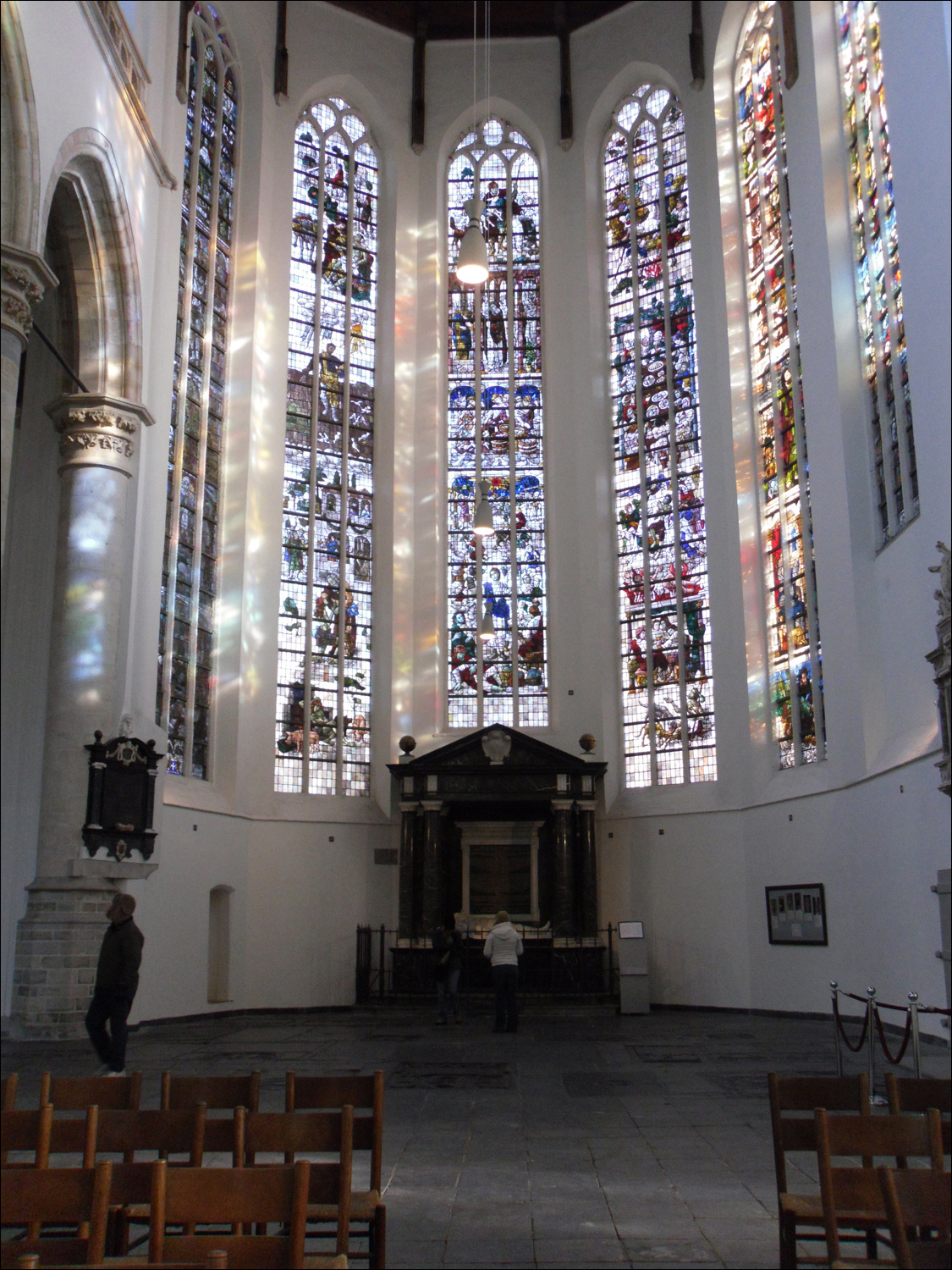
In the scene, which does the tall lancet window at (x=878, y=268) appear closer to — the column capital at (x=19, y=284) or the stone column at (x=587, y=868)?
the stone column at (x=587, y=868)

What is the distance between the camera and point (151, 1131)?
4.32m

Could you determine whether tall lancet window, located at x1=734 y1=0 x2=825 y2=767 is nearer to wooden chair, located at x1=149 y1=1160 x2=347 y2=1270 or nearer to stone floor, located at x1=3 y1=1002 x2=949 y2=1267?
stone floor, located at x1=3 y1=1002 x2=949 y2=1267

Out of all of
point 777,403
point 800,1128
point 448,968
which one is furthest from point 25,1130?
point 777,403

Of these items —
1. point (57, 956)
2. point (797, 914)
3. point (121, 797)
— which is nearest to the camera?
point (57, 956)

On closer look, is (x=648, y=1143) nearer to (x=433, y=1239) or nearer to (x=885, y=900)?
(x=433, y=1239)

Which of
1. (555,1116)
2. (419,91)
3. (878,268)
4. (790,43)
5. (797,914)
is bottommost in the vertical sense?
(555,1116)

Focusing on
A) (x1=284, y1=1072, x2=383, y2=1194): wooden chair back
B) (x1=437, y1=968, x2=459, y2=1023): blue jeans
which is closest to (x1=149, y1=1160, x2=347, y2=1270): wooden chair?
(x1=284, y1=1072, x2=383, y2=1194): wooden chair back

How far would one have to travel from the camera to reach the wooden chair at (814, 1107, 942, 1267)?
382 centimetres

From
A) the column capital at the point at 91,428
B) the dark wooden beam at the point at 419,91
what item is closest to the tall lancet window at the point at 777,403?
the dark wooden beam at the point at 419,91

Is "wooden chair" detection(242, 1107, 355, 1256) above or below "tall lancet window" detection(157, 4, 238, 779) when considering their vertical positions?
→ below

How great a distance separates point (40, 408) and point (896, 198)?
10272mm

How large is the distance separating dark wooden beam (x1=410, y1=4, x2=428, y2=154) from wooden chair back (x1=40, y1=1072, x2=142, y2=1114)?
19.7 metres

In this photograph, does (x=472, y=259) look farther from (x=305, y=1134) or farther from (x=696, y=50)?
(x=696, y=50)

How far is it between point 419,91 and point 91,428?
37.0 feet
